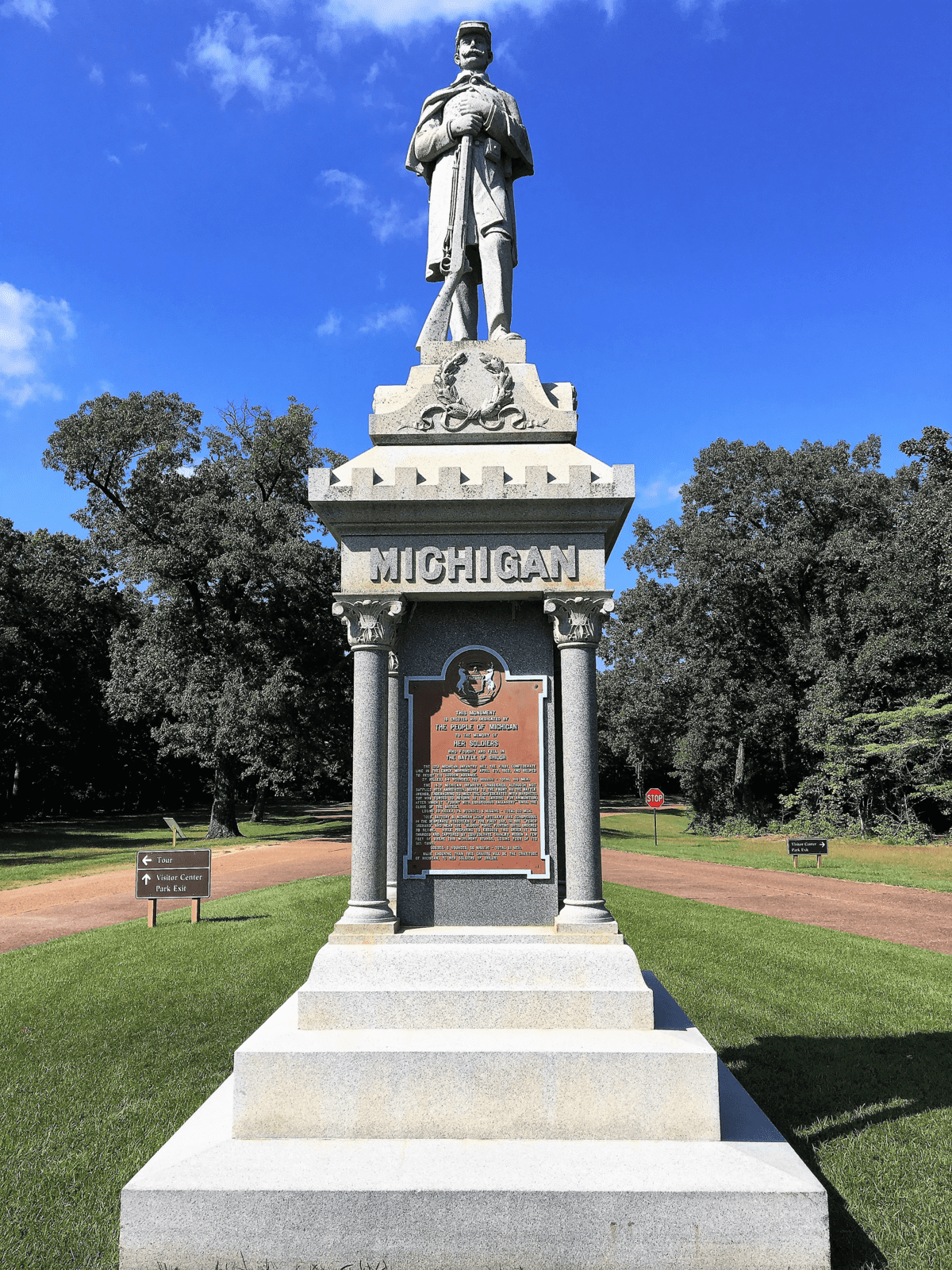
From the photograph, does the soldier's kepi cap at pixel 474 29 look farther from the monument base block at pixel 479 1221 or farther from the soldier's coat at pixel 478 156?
the monument base block at pixel 479 1221

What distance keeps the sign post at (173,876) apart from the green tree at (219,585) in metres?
13.9

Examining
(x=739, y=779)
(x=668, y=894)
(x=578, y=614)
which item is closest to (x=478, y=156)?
(x=578, y=614)

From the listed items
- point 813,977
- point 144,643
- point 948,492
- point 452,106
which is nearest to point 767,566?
point 948,492

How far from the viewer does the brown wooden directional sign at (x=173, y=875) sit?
14289 mm

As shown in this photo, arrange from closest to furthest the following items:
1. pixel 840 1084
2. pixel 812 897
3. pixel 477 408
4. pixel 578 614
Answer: pixel 578 614, pixel 477 408, pixel 840 1084, pixel 812 897

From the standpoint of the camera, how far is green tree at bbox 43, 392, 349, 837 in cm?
2916

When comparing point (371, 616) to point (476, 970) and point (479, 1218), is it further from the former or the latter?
point (479, 1218)

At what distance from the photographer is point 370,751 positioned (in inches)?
219

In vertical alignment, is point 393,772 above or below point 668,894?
above

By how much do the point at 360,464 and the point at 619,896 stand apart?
13.4 m

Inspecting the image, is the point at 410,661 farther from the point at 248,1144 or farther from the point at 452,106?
the point at 452,106

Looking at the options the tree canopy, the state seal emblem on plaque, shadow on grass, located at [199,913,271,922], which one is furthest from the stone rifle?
the tree canopy

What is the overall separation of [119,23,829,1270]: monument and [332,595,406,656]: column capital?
0.02 m

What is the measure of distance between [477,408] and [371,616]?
1.81 meters
